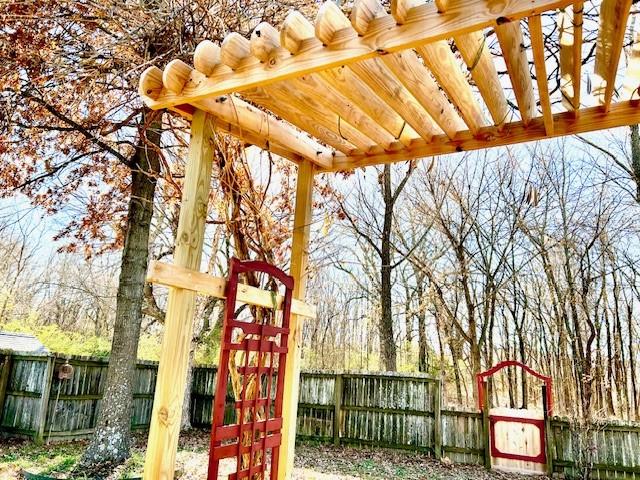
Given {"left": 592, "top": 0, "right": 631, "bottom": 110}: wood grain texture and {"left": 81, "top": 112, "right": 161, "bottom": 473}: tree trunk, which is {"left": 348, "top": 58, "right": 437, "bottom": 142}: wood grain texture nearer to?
{"left": 592, "top": 0, "right": 631, "bottom": 110}: wood grain texture

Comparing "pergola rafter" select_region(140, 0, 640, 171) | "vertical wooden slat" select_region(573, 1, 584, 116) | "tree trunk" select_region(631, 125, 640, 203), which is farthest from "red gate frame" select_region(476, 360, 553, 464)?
"vertical wooden slat" select_region(573, 1, 584, 116)

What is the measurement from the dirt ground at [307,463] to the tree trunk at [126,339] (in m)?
0.23

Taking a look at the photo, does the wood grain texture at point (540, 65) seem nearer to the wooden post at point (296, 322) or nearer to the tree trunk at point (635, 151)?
Result: the wooden post at point (296, 322)

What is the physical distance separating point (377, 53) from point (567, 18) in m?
0.59

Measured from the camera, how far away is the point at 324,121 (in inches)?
82.2

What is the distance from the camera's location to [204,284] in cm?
180

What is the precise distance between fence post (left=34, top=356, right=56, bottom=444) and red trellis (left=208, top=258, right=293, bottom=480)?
173 inches

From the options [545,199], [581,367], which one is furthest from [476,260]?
[581,367]

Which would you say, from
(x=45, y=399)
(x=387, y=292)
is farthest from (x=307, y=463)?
(x=45, y=399)

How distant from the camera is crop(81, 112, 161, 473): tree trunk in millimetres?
4344

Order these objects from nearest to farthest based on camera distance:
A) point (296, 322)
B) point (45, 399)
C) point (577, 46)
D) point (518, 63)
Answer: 1. point (577, 46)
2. point (518, 63)
3. point (296, 322)
4. point (45, 399)

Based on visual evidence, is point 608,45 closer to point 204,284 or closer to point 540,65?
point 540,65

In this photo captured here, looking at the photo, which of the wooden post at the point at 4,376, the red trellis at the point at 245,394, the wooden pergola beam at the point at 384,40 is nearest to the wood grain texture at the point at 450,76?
the wooden pergola beam at the point at 384,40

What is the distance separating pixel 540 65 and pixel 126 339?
4.37 metres
